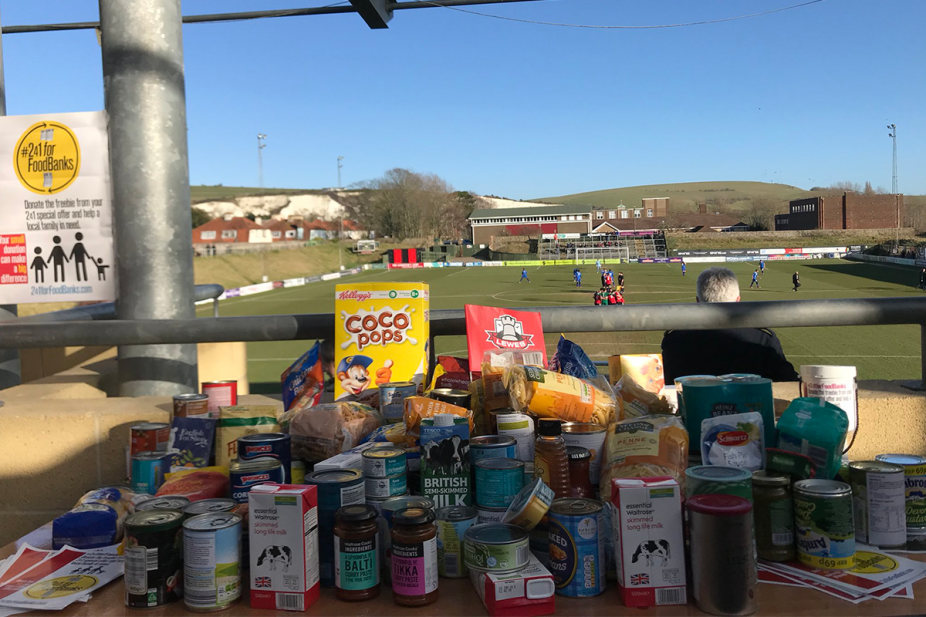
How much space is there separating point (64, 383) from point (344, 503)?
8.99 ft

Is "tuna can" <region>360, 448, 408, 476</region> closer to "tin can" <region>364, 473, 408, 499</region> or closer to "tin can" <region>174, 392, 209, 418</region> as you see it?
"tin can" <region>364, 473, 408, 499</region>

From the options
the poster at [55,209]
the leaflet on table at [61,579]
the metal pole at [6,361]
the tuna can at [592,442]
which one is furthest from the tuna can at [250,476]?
the metal pole at [6,361]

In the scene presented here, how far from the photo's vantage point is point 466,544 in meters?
1.85

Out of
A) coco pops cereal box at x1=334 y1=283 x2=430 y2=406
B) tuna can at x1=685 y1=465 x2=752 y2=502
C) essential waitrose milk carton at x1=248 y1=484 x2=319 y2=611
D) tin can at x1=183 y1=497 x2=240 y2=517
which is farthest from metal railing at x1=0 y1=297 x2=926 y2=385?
essential waitrose milk carton at x1=248 y1=484 x2=319 y2=611

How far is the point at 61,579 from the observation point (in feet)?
6.62

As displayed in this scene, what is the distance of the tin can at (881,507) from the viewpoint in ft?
6.71

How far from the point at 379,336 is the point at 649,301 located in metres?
31.6

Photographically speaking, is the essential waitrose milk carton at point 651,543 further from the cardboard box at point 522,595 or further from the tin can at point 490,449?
the tin can at point 490,449

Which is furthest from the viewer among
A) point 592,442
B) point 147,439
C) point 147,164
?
point 147,164

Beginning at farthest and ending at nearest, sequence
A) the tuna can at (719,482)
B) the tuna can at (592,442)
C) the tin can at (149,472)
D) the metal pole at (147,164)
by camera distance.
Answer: the metal pole at (147,164)
the tin can at (149,472)
the tuna can at (592,442)
the tuna can at (719,482)

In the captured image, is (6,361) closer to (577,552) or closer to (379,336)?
(379,336)

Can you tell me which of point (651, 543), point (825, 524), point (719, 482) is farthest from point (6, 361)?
point (825, 524)

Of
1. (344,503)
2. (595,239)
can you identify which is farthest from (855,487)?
(595,239)

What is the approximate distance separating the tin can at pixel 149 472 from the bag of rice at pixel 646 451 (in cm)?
152
